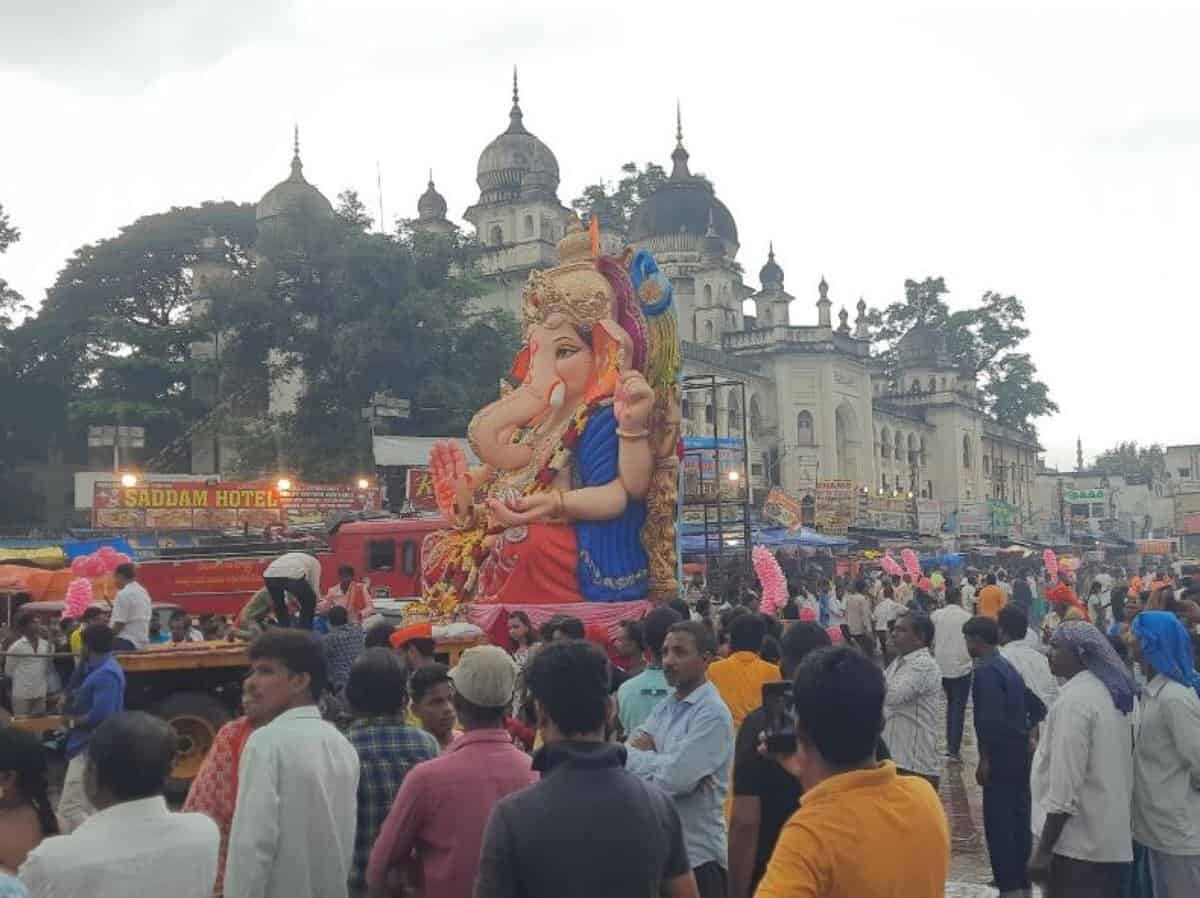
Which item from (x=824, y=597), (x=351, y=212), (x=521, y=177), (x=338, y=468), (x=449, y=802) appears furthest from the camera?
(x=521, y=177)

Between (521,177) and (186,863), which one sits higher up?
(521,177)

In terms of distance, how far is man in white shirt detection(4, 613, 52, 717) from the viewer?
10.3m

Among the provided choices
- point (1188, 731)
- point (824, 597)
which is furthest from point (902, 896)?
point (824, 597)

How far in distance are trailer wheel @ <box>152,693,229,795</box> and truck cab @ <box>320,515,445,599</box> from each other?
946cm

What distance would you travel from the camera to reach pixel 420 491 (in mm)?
26391

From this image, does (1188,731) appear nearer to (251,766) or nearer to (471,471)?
(251,766)

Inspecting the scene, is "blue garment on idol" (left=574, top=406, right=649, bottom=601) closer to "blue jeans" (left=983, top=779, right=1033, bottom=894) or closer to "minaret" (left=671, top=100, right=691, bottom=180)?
"blue jeans" (left=983, top=779, right=1033, bottom=894)

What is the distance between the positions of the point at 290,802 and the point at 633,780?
3.94ft

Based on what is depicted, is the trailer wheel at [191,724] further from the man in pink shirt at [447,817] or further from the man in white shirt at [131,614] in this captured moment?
the man in pink shirt at [447,817]

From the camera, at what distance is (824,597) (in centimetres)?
1694

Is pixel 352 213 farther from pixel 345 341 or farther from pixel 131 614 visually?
pixel 131 614

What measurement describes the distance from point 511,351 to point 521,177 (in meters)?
19.0

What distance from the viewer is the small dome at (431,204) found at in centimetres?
5488

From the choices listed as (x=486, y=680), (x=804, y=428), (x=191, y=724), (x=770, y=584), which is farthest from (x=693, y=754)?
(x=804, y=428)
